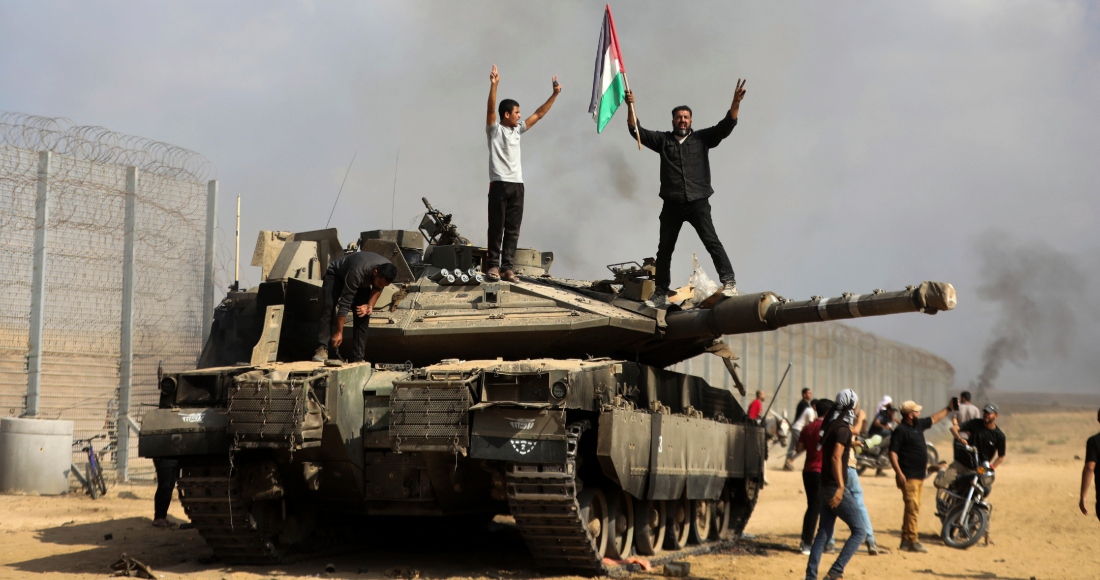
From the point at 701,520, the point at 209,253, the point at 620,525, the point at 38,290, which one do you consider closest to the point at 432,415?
the point at 620,525

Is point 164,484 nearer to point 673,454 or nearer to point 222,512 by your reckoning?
point 222,512

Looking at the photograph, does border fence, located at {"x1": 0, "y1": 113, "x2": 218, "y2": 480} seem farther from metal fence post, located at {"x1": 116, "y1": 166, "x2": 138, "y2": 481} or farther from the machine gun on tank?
the machine gun on tank

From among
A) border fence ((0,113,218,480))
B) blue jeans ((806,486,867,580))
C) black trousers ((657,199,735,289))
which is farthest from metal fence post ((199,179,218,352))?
blue jeans ((806,486,867,580))

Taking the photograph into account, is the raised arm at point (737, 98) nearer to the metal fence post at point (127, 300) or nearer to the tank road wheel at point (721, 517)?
the tank road wheel at point (721, 517)

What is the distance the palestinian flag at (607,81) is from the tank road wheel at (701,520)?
4647 mm

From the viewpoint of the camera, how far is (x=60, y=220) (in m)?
17.2

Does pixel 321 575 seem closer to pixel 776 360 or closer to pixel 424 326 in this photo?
pixel 424 326

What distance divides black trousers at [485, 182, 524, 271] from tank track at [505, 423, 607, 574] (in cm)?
319

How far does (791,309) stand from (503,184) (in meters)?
3.44

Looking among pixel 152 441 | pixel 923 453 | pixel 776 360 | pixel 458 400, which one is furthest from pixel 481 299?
pixel 776 360

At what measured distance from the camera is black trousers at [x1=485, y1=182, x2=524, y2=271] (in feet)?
42.4

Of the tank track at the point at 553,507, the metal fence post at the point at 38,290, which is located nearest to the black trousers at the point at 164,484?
the metal fence post at the point at 38,290

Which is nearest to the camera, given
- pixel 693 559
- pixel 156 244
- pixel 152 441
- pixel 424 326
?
pixel 152 441

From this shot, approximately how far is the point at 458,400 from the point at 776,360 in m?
20.0
